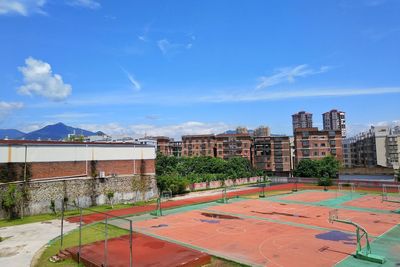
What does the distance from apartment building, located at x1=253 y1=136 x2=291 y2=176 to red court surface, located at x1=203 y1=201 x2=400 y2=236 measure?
177 feet

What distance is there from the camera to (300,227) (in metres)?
25.0

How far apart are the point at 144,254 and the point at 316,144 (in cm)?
7625

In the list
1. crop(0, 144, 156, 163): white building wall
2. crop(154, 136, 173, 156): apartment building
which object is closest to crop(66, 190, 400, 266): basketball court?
crop(0, 144, 156, 163): white building wall

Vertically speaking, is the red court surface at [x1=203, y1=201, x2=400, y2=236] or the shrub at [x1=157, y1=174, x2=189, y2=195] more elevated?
the shrub at [x1=157, y1=174, x2=189, y2=195]

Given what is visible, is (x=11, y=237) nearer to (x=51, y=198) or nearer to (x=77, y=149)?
(x=51, y=198)

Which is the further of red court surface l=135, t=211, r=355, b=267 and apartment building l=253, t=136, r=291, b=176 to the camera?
apartment building l=253, t=136, r=291, b=176

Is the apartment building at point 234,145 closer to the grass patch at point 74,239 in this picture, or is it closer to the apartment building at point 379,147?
the apartment building at point 379,147

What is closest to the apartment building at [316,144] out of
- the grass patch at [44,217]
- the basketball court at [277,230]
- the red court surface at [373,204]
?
the red court surface at [373,204]

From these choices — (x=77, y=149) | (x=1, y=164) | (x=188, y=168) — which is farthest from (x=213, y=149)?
(x=1, y=164)

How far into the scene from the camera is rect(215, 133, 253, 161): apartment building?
9800cm

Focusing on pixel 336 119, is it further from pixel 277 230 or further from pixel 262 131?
pixel 277 230

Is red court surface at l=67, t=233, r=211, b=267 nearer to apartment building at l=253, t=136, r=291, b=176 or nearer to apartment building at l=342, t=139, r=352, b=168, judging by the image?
apartment building at l=253, t=136, r=291, b=176

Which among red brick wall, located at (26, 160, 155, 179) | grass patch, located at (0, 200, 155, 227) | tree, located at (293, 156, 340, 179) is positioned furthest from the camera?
tree, located at (293, 156, 340, 179)

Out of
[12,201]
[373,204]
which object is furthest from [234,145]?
[12,201]
